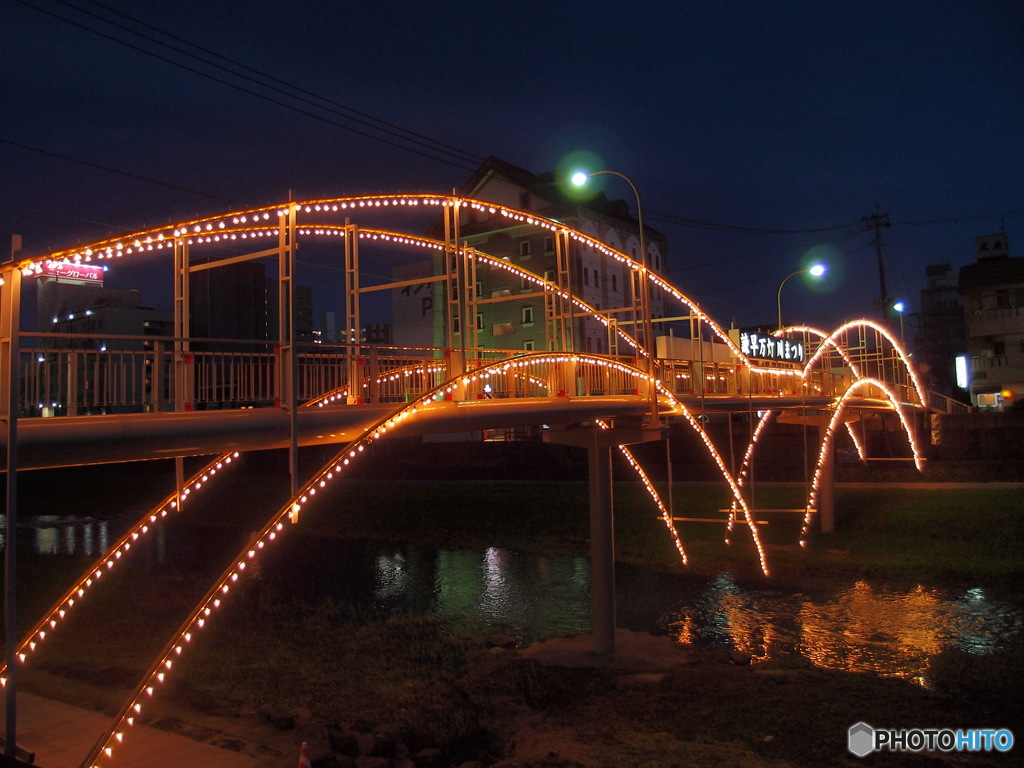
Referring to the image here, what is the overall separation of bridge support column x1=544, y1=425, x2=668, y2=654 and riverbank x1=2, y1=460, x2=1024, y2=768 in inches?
50.8

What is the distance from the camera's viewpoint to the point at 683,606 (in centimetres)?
2108

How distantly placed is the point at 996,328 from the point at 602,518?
171 ft

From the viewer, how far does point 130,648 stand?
1641 cm

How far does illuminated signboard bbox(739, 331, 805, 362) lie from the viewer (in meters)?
32.2

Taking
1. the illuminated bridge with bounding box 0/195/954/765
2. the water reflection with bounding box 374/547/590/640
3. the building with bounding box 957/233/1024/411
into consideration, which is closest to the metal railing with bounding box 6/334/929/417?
the illuminated bridge with bounding box 0/195/954/765

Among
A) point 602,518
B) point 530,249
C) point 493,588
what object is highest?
point 530,249

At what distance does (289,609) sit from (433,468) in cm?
2991

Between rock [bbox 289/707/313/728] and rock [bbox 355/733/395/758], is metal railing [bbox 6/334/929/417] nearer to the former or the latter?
rock [bbox 289/707/313/728]

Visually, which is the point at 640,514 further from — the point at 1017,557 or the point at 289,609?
the point at 289,609

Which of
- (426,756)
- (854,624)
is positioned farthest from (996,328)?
(426,756)

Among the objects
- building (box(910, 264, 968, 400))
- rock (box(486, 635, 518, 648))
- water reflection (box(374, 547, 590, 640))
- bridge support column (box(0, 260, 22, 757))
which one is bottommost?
water reflection (box(374, 547, 590, 640))

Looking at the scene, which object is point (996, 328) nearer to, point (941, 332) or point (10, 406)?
point (941, 332)

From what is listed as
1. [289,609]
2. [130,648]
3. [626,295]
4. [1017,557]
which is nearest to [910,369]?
[1017,557]

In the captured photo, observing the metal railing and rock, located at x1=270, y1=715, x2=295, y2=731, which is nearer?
the metal railing
